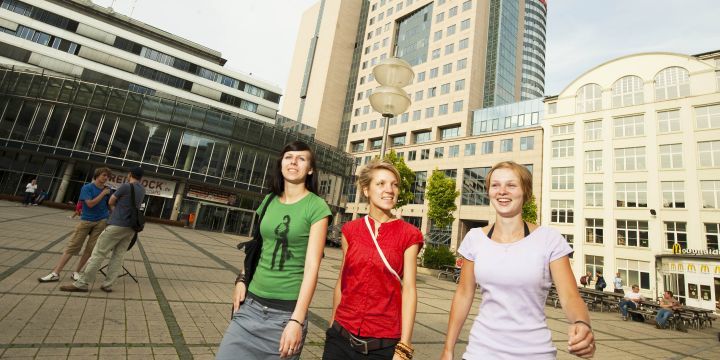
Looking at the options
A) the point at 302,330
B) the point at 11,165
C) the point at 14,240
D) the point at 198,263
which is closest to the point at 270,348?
the point at 302,330

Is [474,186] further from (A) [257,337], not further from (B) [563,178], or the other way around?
(A) [257,337]

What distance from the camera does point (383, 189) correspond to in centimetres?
245

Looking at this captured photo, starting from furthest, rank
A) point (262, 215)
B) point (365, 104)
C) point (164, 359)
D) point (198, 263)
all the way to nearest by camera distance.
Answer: point (365, 104) < point (198, 263) < point (164, 359) < point (262, 215)

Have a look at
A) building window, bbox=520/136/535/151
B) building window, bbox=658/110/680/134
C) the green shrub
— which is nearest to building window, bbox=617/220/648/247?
building window, bbox=658/110/680/134

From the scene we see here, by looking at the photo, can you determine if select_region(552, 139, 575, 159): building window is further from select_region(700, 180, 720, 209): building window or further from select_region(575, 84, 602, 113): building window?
select_region(700, 180, 720, 209): building window

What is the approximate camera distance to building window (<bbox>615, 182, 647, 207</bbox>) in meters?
27.9

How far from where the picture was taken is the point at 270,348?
2.00 meters

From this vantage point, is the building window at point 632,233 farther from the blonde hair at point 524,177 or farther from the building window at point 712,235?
the blonde hair at point 524,177

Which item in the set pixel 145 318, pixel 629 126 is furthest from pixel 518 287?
pixel 629 126

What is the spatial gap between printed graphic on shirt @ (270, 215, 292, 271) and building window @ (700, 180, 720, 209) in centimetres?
3455

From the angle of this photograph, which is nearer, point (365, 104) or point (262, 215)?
point (262, 215)

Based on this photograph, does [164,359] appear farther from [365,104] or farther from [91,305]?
[365,104]

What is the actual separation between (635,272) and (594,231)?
14.2 ft

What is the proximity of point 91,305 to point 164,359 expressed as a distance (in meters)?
2.38
